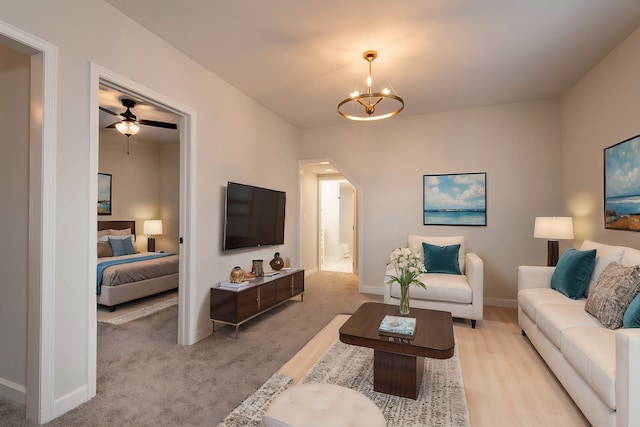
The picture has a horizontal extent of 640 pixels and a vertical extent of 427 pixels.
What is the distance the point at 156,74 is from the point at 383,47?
6.56 ft

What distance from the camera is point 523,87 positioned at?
12.2 ft

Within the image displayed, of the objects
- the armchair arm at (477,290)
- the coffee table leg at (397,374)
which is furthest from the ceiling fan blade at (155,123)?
the armchair arm at (477,290)

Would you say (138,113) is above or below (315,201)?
above

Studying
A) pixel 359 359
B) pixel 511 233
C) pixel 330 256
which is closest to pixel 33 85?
pixel 359 359

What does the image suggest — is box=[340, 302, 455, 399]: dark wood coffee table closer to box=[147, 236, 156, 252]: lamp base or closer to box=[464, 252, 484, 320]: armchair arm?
box=[464, 252, 484, 320]: armchair arm

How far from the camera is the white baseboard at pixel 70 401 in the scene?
192 cm

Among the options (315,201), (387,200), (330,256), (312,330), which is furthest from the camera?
(330,256)

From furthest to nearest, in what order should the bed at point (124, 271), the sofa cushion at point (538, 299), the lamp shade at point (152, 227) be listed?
the lamp shade at point (152, 227), the bed at point (124, 271), the sofa cushion at point (538, 299)

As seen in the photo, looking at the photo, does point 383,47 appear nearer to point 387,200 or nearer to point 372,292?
point 387,200

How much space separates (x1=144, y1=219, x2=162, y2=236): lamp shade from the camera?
19.8ft

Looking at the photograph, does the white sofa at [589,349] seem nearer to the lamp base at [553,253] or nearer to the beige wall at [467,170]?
the lamp base at [553,253]

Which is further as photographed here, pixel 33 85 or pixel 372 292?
pixel 372 292

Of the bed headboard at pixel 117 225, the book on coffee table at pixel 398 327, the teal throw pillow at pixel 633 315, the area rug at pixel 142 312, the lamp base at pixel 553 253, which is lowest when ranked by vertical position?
the area rug at pixel 142 312

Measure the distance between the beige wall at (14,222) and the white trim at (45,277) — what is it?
0.21 meters
